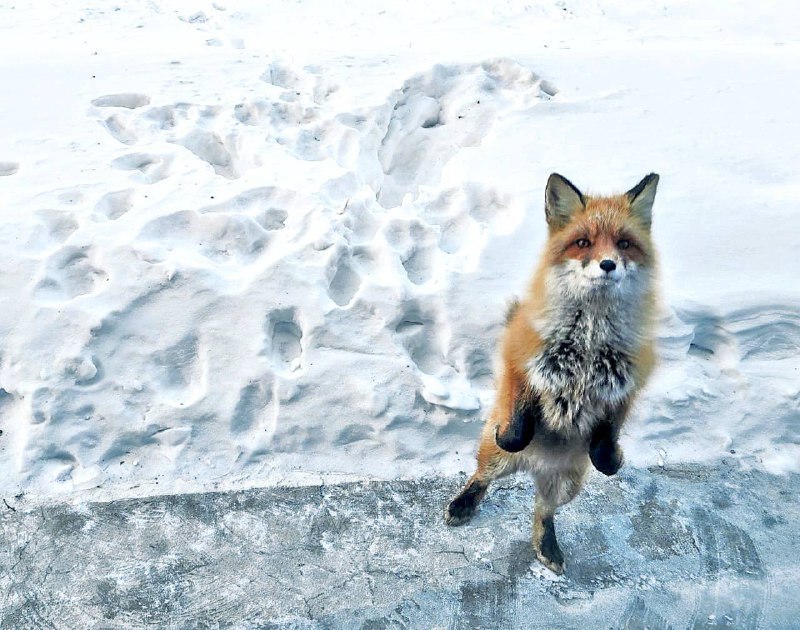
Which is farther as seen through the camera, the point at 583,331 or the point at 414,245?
the point at 414,245

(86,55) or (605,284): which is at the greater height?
(605,284)

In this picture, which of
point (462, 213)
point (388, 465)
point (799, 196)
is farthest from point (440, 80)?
point (388, 465)

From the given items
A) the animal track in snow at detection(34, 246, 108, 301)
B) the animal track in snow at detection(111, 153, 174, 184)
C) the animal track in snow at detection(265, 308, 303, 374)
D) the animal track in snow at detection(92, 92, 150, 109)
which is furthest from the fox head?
the animal track in snow at detection(92, 92, 150, 109)

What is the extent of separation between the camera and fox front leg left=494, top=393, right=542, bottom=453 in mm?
3092

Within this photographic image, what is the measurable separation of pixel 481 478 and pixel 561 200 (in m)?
1.48

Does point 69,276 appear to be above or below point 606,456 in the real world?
below

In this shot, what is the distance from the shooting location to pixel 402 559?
11.8ft

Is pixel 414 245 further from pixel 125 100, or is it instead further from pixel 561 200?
pixel 125 100

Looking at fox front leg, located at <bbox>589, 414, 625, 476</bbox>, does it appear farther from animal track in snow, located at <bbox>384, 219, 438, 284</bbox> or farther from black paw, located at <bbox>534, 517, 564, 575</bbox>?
animal track in snow, located at <bbox>384, 219, 438, 284</bbox>

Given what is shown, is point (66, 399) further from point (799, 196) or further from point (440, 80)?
point (799, 196)

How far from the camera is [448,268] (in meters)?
4.72

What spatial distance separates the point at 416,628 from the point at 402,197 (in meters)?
3.51

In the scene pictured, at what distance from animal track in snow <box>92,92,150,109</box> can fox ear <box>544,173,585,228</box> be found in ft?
15.2

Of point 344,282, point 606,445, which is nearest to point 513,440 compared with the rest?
point 606,445
